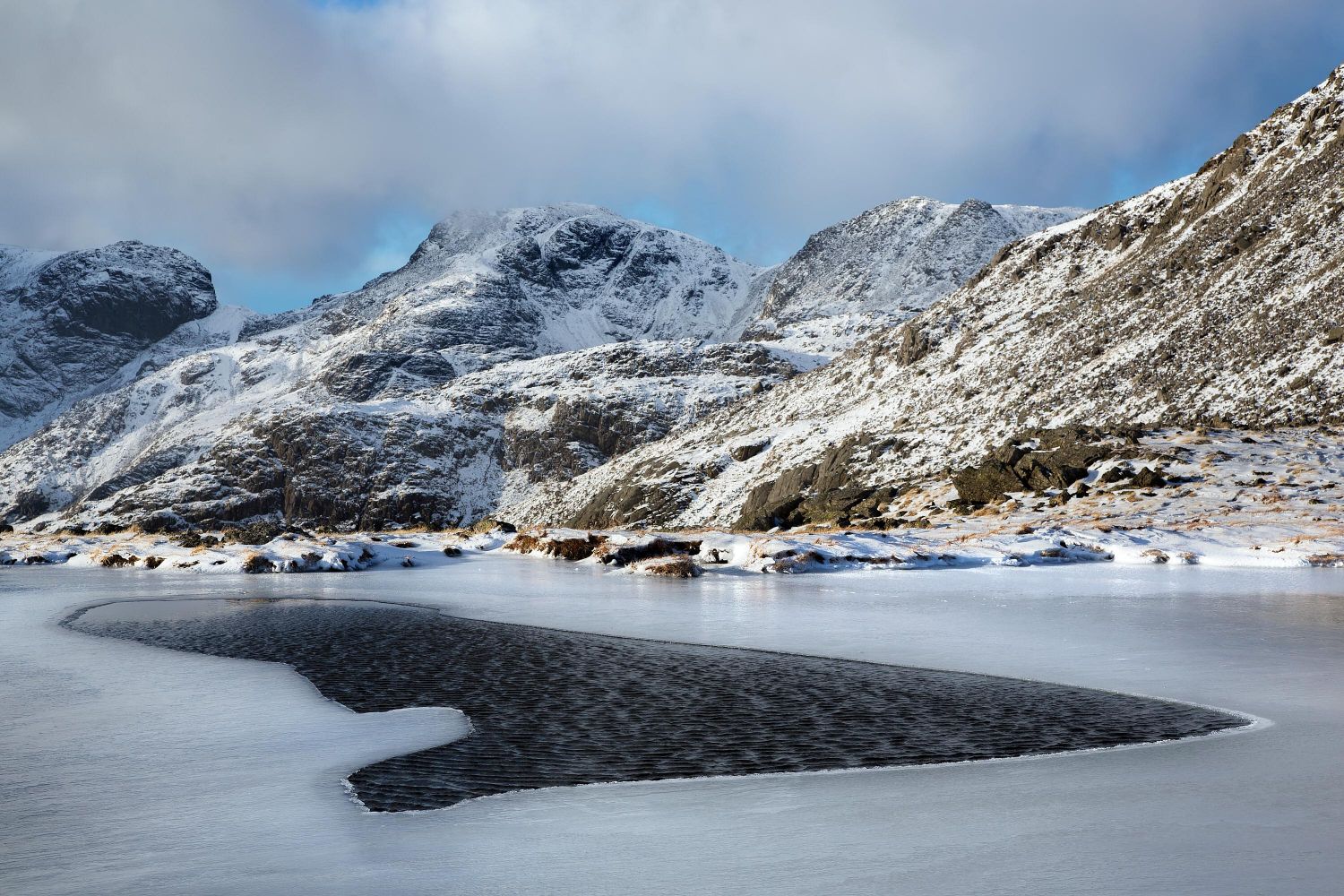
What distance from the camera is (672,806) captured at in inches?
Result: 241

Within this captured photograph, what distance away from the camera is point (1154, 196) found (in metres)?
94.8

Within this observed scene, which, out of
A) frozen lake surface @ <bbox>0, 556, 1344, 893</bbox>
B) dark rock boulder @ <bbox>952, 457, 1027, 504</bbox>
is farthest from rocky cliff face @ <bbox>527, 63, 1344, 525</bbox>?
frozen lake surface @ <bbox>0, 556, 1344, 893</bbox>

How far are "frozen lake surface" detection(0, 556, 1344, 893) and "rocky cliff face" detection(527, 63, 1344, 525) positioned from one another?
39032 millimetres

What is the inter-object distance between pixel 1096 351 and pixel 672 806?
72.2 meters

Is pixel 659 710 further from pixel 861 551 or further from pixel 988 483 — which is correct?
pixel 988 483

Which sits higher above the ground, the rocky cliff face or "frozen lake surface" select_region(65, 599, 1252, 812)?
the rocky cliff face

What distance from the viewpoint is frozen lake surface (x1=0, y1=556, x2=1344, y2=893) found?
186 inches

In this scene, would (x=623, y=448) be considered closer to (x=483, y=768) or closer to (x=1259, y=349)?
(x=1259, y=349)

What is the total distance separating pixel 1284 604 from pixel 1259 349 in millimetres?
48718

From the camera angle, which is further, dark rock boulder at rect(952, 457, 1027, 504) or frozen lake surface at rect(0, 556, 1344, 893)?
dark rock boulder at rect(952, 457, 1027, 504)

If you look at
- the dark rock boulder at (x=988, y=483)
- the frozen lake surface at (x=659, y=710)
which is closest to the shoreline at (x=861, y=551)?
the dark rock boulder at (x=988, y=483)

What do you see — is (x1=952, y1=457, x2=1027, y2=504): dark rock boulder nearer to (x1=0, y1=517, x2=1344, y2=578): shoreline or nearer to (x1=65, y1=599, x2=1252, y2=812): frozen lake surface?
(x1=0, y1=517, x2=1344, y2=578): shoreline

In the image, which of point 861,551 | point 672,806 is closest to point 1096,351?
point 861,551

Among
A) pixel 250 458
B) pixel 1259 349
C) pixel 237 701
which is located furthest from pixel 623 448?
pixel 237 701
